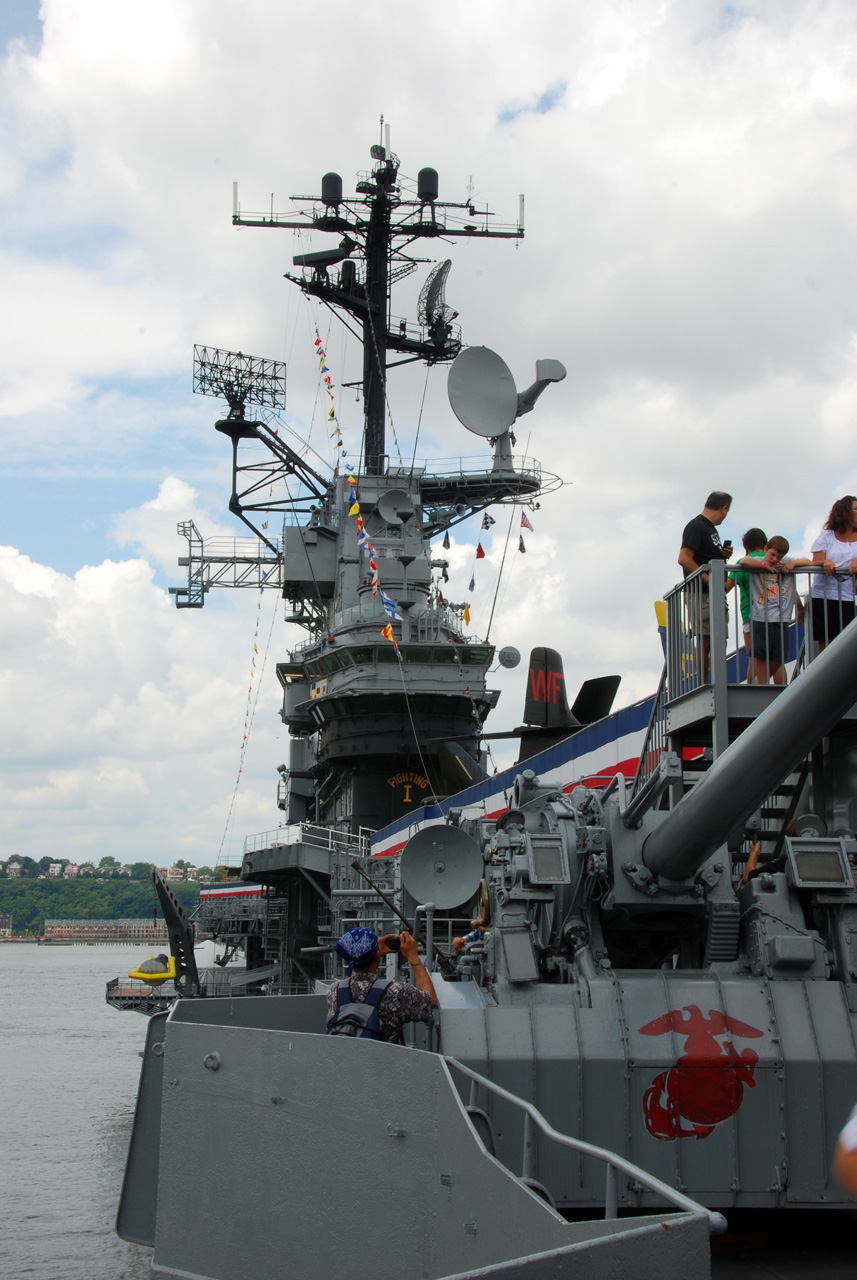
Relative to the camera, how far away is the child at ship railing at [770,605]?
7.74 m

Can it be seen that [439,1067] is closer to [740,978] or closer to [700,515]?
[740,978]

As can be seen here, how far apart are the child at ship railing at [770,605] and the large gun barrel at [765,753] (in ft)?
5.41

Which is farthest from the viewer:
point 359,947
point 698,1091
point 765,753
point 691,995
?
point 691,995

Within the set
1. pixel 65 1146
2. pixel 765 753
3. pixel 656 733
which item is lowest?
pixel 65 1146

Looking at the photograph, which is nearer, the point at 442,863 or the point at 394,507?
the point at 442,863

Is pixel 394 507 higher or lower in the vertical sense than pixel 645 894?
higher

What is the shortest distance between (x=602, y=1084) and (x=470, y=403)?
2159cm

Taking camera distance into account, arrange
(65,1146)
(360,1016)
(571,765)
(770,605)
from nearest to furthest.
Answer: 1. (360,1016)
2. (770,605)
3. (65,1146)
4. (571,765)

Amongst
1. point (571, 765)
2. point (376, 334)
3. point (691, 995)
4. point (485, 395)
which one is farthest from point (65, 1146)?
point (376, 334)

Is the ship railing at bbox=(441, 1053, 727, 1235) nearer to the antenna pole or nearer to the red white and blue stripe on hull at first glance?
the red white and blue stripe on hull

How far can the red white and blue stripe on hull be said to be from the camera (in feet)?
67.5

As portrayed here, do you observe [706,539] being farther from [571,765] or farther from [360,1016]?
[571,765]

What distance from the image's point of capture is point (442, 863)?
868cm

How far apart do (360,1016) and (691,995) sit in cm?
217
